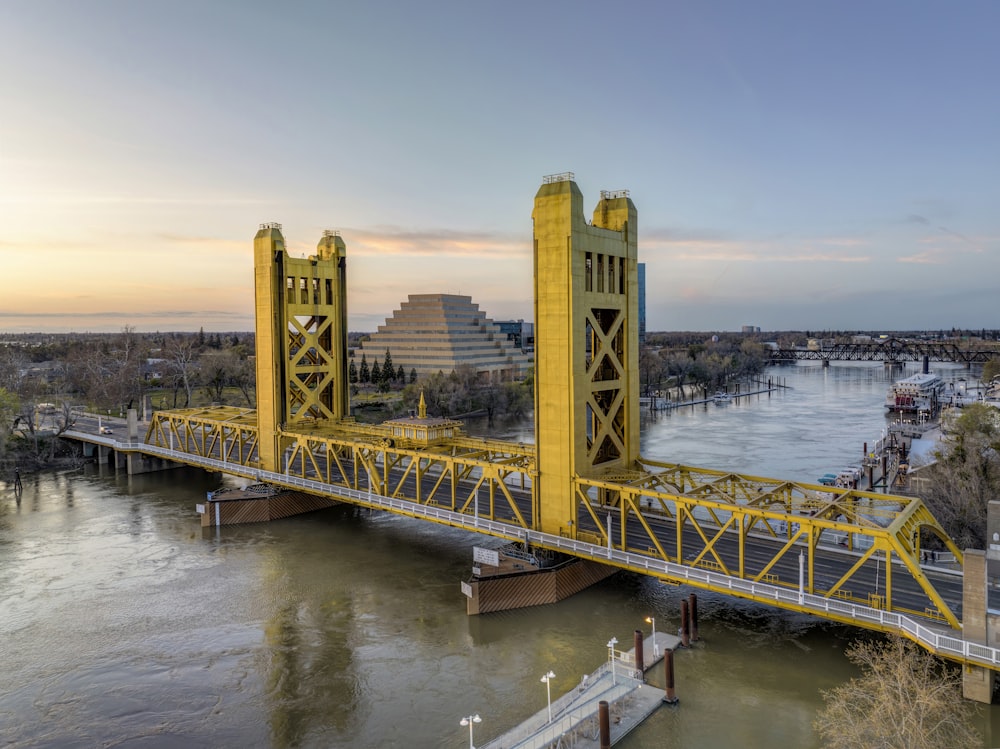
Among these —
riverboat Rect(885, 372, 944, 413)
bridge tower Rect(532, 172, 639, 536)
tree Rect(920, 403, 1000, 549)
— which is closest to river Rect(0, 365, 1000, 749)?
bridge tower Rect(532, 172, 639, 536)

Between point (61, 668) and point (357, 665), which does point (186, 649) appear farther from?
point (357, 665)

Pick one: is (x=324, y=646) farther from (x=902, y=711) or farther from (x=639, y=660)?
(x=902, y=711)

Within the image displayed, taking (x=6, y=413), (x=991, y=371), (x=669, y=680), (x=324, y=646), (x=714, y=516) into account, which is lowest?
(x=324, y=646)

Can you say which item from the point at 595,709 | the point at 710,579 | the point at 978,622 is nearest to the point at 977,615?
the point at 978,622

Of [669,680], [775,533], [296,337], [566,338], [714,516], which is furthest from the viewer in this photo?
[296,337]

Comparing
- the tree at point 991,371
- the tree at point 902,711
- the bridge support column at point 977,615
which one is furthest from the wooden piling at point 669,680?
the tree at point 991,371
